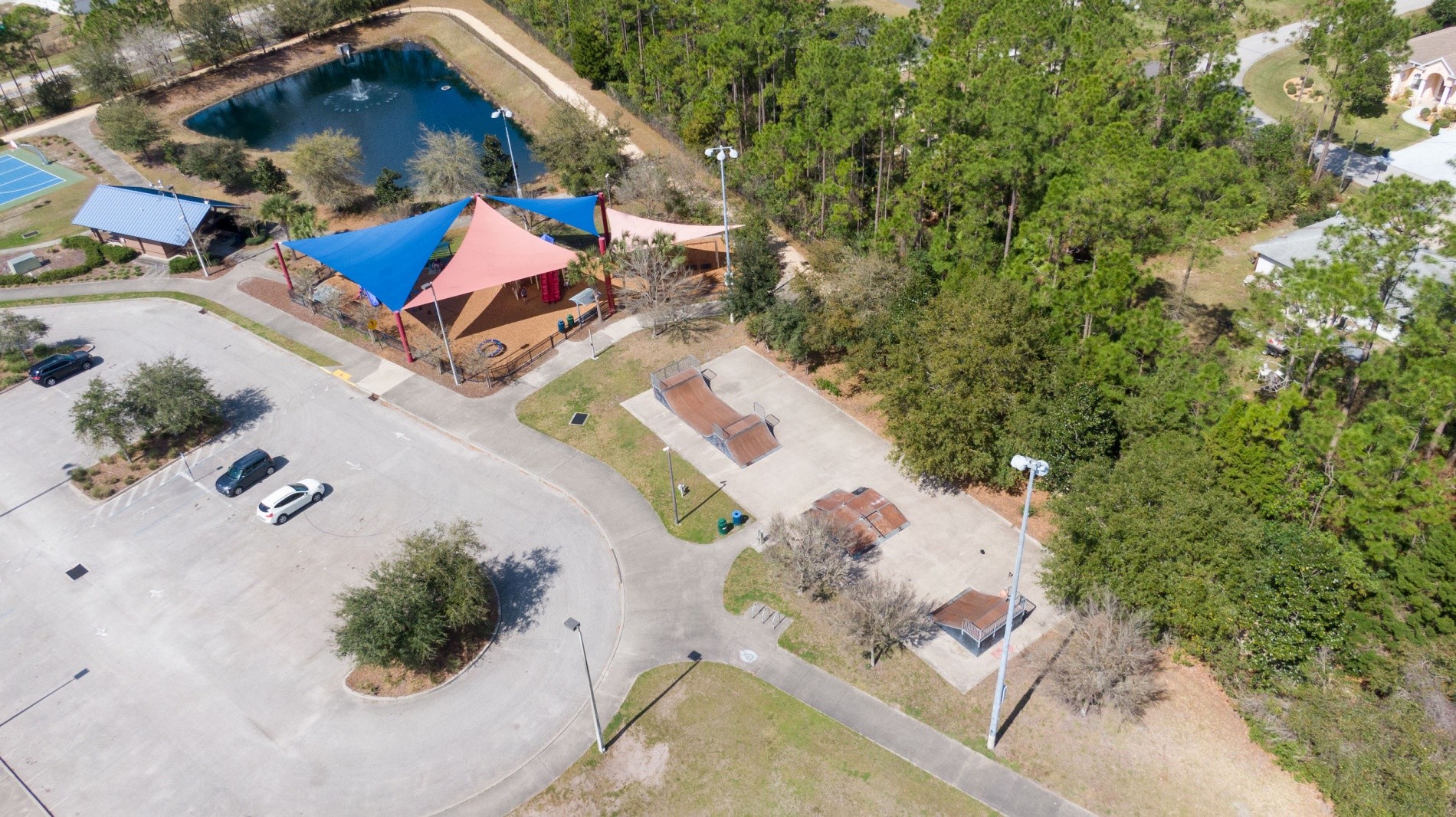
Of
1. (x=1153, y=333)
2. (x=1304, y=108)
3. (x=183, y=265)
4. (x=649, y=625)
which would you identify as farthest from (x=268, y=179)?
(x=1304, y=108)

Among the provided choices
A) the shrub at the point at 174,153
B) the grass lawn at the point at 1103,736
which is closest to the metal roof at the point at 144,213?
the shrub at the point at 174,153

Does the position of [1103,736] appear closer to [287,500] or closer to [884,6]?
[287,500]

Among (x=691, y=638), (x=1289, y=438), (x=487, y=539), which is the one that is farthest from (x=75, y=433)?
(x=1289, y=438)

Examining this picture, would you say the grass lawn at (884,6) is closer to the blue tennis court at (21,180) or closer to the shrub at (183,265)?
the shrub at (183,265)

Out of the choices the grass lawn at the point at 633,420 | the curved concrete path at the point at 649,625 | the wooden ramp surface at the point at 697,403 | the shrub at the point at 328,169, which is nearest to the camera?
the curved concrete path at the point at 649,625

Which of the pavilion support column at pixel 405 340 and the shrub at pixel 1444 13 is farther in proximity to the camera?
the shrub at pixel 1444 13

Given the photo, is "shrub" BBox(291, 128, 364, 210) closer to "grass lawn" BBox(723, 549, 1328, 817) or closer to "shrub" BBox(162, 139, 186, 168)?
"shrub" BBox(162, 139, 186, 168)
